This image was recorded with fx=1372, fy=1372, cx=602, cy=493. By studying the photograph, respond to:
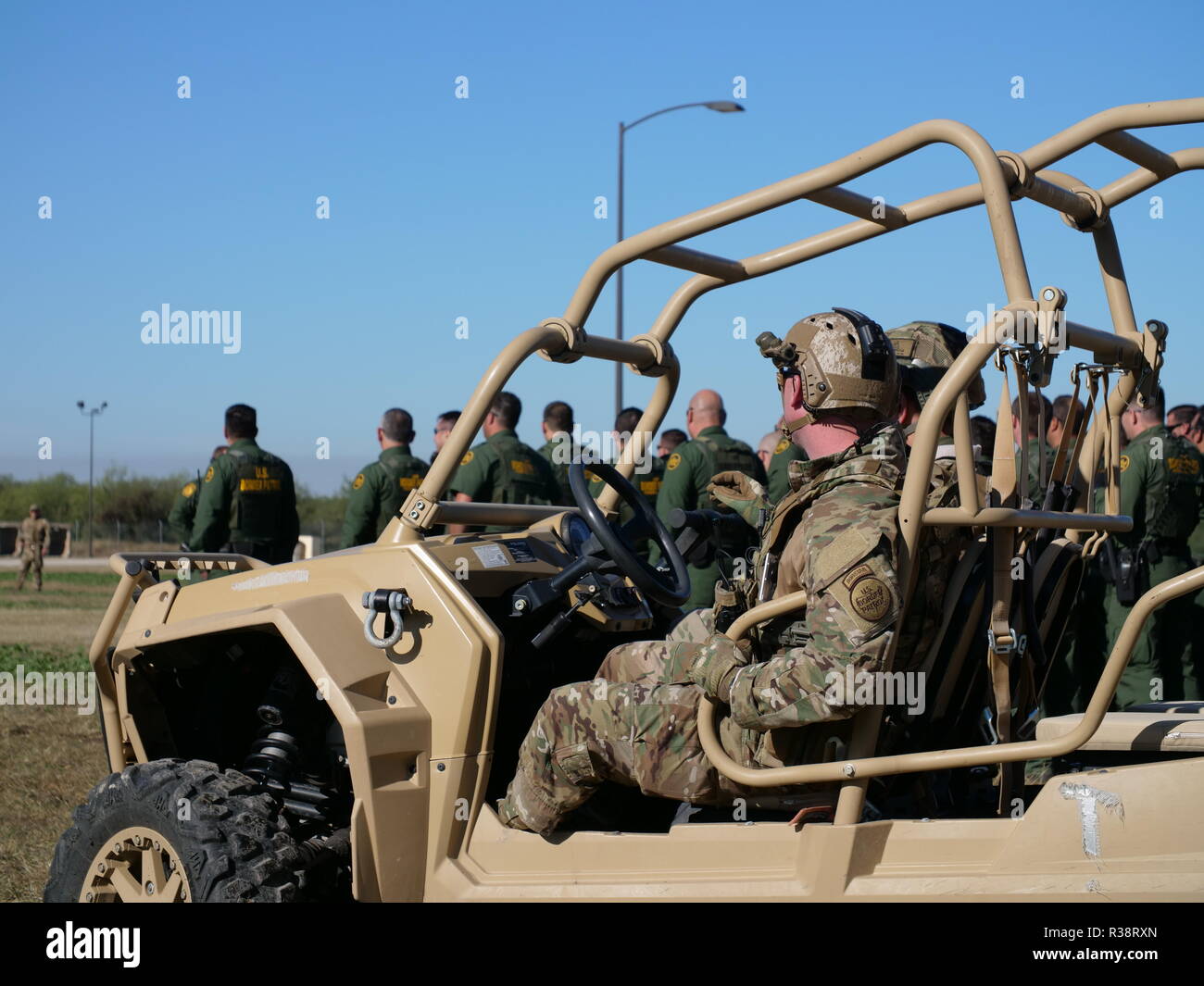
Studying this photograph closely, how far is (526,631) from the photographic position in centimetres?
417

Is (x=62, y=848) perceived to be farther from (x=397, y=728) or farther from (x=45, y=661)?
(x=45, y=661)

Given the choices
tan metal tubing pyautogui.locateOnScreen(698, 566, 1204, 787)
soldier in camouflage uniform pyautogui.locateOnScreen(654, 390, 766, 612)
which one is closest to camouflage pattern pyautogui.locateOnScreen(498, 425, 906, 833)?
tan metal tubing pyautogui.locateOnScreen(698, 566, 1204, 787)

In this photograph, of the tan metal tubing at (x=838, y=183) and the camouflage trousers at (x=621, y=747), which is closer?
the tan metal tubing at (x=838, y=183)

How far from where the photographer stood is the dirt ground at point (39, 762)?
5355 mm

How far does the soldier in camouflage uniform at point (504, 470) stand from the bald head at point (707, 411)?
1.13 metres

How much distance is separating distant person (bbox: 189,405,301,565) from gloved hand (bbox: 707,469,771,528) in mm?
6191

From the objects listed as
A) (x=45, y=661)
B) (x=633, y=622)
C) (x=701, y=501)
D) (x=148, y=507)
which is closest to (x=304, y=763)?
(x=633, y=622)

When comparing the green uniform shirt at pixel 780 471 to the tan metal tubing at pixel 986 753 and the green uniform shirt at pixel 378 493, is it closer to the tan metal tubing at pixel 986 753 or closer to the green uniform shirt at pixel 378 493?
the green uniform shirt at pixel 378 493

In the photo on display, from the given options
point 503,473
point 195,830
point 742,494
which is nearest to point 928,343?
point 742,494

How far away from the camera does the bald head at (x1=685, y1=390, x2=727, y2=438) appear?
9.54 m

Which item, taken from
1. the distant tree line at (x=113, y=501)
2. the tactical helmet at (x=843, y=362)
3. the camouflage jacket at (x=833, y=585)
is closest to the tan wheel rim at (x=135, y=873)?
the camouflage jacket at (x=833, y=585)

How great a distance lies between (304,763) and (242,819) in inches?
18.9

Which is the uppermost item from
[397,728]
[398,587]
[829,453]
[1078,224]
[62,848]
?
[1078,224]

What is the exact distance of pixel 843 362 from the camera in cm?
342
